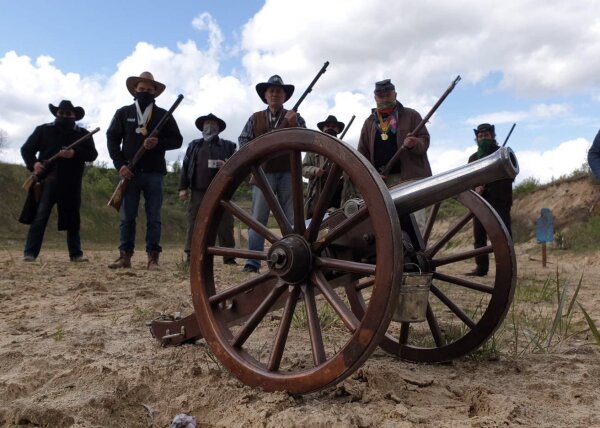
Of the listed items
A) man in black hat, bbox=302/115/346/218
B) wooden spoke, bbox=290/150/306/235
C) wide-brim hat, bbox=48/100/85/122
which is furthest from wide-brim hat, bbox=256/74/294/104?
wooden spoke, bbox=290/150/306/235

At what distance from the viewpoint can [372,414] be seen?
2.09 m

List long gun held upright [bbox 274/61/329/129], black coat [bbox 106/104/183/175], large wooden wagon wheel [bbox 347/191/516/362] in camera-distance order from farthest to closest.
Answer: black coat [bbox 106/104/183/175] → long gun held upright [bbox 274/61/329/129] → large wooden wagon wheel [bbox 347/191/516/362]

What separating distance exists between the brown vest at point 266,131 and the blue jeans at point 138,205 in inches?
50.9

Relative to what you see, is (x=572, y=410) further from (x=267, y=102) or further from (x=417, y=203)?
(x=267, y=102)

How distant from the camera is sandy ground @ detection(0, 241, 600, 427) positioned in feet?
6.90

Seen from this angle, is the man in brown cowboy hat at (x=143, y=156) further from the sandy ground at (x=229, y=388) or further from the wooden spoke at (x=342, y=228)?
the wooden spoke at (x=342, y=228)

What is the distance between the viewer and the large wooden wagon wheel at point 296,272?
1984mm

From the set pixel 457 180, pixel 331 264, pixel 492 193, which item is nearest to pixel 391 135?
pixel 492 193

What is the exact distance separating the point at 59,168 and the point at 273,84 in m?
2.90

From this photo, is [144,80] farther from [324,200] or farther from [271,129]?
[324,200]

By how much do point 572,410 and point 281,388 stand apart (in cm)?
111

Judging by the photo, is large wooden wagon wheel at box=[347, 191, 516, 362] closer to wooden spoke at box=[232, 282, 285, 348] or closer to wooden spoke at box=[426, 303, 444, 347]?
wooden spoke at box=[426, 303, 444, 347]

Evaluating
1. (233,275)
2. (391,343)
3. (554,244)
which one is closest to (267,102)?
(233,275)

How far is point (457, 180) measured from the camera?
2.33 metres
